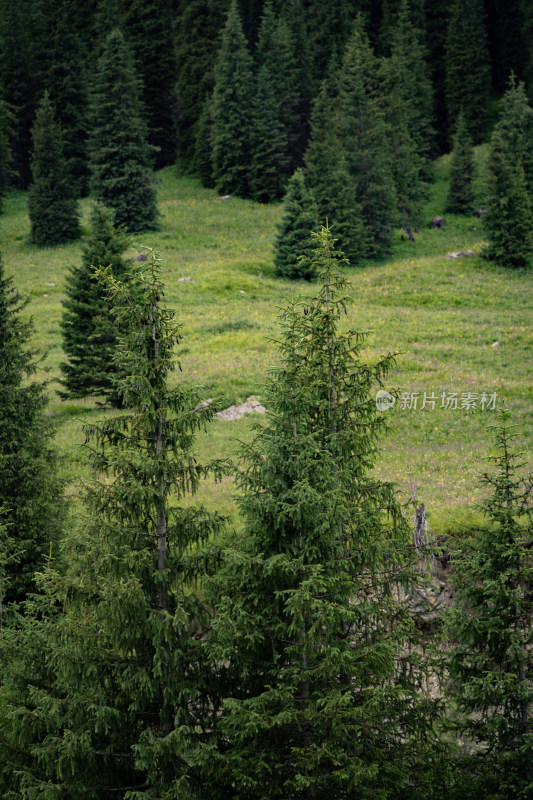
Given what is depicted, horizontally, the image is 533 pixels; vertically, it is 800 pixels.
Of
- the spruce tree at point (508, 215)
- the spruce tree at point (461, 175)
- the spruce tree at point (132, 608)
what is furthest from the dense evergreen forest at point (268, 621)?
the spruce tree at point (461, 175)

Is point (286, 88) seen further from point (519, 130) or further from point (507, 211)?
point (507, 211)

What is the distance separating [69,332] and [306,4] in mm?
70373

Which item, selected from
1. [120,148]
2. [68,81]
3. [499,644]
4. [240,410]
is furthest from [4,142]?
[499,644]

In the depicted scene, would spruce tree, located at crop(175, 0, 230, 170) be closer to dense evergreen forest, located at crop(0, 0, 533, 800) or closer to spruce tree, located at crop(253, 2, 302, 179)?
spruce tree, located at crop(253, 2, 302, 179)

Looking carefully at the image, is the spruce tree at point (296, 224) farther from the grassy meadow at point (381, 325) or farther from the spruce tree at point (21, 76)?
the spruce tree at point (21, 76)

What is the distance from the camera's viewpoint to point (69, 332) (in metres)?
25.5

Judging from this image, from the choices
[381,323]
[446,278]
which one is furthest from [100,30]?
[381,323]

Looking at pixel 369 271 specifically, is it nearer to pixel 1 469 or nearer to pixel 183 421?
pixel 1 469

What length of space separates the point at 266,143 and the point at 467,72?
→ 24.6 meters

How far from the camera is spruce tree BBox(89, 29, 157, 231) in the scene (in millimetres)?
50469

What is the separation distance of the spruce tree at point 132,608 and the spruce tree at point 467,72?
68.9 metres

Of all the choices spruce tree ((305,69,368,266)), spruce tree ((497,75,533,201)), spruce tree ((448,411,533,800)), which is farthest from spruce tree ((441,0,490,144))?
spruce tree ((448,411,533,800))

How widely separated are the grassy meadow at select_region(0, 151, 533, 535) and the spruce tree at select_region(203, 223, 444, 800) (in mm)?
841

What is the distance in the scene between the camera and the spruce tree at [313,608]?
8.85 m
